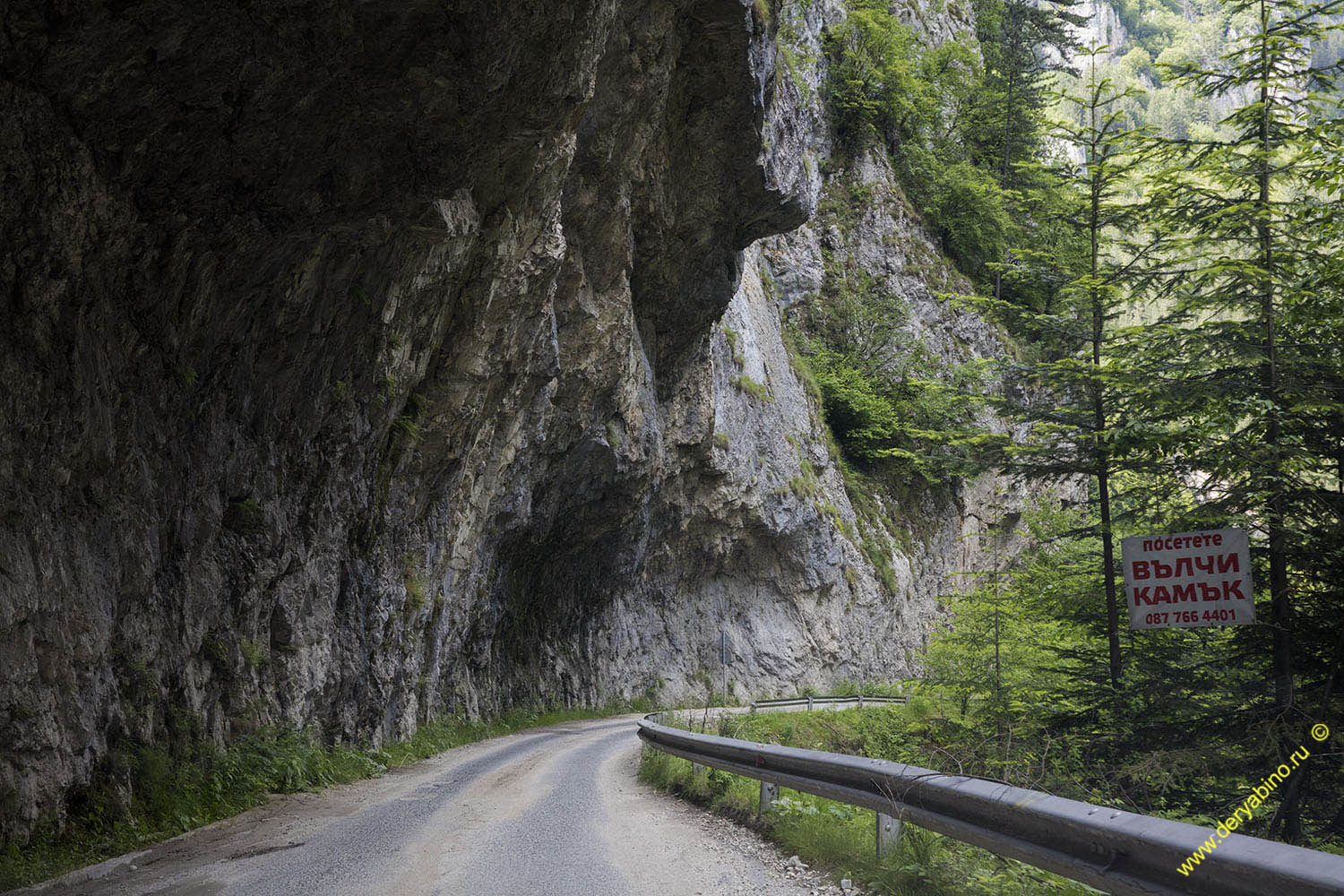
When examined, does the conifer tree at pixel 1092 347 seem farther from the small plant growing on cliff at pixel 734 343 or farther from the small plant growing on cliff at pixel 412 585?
the small plant growing on cliff at pixel 734 343

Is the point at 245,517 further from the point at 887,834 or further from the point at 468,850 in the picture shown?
the point at 887,834

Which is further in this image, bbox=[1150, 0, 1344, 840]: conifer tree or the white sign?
→ bbox=[1150, 0, 1344, 840]: conifer tree

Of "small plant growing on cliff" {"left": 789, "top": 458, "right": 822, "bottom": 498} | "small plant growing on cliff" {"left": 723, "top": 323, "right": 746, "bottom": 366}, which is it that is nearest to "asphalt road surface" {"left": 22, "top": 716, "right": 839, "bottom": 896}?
"small plant growing on cliff" {"left": 723, "top": 323, "right": 746, "bottom": 366}

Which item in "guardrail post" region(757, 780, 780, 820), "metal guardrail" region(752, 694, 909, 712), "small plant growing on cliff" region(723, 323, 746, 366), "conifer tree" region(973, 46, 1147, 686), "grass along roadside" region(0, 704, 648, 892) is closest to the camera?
"grass along roadside" region(0, 704, 648, 892)

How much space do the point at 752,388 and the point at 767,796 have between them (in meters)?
24.5

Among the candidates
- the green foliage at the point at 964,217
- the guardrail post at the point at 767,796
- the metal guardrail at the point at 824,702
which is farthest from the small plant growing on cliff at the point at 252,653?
the green foliage at the point at 964,217

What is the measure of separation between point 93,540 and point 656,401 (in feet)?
57.1

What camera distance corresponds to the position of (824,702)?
26844 mm

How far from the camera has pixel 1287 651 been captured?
728cm

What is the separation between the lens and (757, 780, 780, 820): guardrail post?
6449 millimetres

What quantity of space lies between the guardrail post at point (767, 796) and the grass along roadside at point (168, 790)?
494 cm

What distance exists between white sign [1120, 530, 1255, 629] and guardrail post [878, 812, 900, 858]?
2836mm

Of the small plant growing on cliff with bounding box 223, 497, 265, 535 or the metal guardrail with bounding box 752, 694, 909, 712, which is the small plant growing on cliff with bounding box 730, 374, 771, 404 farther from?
the small plant growing on cliff with bounding box 223, 497, 265, 535

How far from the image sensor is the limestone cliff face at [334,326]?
629 centimetres
